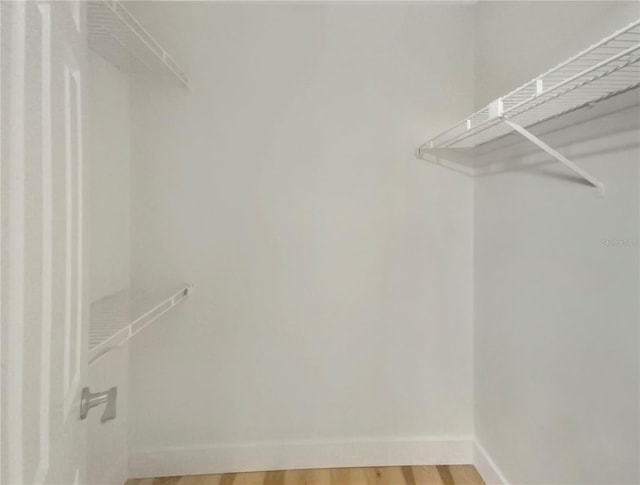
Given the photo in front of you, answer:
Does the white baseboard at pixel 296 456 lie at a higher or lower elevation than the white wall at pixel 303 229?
lower

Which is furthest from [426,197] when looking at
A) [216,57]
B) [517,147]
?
[216,57]

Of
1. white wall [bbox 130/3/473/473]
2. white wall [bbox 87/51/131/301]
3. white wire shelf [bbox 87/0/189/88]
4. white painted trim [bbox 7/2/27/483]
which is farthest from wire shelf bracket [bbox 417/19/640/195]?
white wall [bbox 87/51/131/301]

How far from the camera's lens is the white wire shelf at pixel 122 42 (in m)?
1.15

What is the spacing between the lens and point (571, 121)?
1133 millimetres

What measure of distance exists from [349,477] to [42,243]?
5.45 feet

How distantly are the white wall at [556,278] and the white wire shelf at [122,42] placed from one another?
1.33 metres

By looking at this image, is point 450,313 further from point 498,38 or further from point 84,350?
point 84,350

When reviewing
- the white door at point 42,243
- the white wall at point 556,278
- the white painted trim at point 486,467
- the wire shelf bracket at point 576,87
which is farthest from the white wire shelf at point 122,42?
the white painted trim at point 486,467

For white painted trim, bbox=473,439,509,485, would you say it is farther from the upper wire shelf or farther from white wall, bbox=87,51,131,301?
white wall, bbox=87,51,131,301

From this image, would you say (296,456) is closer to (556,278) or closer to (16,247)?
(556,278)

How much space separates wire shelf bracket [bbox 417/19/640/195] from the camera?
0.71 meters

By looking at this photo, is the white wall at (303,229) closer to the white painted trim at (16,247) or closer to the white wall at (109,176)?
the white wall at (109,176)

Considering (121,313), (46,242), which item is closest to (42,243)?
(46,242)

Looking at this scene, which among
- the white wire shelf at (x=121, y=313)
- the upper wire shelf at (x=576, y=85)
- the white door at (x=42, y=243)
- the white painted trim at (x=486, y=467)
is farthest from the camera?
the white painted trim at (x=486, y=467)
